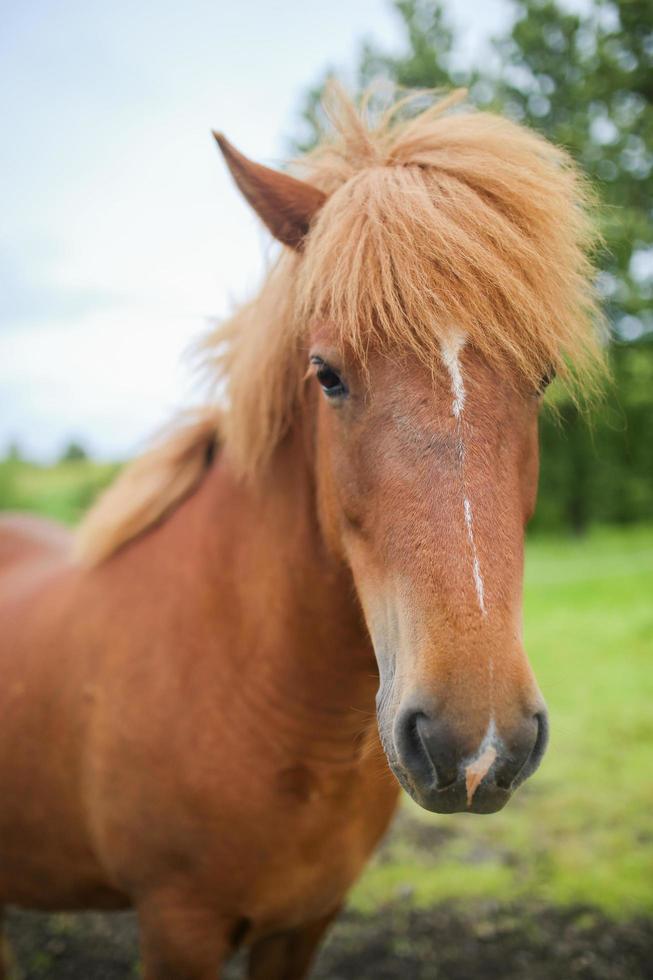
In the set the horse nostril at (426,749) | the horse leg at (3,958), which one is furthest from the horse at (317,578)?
the horse leg at (3,958)

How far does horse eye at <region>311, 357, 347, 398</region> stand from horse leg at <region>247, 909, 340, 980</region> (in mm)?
2024

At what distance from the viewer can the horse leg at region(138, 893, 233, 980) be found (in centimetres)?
203

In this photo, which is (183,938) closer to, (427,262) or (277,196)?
(427,262)

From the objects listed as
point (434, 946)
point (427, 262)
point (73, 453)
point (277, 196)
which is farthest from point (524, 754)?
point (73, 453)

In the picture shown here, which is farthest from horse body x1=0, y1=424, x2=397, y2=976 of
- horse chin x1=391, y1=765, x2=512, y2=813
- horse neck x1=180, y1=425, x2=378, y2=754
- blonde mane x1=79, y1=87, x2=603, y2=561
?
horse chin x1=391, y1=765, x2=512, y2=813

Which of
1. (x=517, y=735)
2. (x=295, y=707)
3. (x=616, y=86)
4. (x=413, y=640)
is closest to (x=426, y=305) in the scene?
(x=413, y=640)

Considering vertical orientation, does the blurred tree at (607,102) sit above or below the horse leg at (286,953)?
above

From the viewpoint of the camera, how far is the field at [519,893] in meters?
3.50

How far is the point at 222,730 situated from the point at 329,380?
1.10m

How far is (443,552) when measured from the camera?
1.29 m

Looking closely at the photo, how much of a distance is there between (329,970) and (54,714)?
2251 mm

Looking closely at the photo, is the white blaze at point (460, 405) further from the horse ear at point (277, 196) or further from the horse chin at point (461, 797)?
the horse ear at point (277, 196)

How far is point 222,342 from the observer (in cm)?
229

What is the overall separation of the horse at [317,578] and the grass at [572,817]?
2.14 feet
